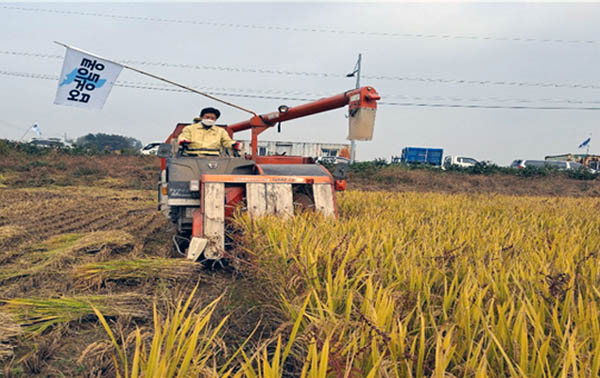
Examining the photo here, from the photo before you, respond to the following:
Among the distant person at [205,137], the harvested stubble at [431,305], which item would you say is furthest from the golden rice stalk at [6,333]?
the distant person at [205,137]

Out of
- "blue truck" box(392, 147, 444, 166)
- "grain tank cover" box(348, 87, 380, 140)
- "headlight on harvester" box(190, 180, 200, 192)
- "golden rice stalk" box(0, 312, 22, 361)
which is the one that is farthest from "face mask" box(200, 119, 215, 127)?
"blue truck" box(392, 147, 444, 166)

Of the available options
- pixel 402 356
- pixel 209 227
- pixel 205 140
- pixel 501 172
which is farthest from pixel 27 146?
pixel 501 172

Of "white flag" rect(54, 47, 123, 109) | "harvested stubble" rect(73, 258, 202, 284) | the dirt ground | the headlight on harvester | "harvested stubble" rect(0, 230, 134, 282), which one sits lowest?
"harvested stubble" rect(0, 230, 134, 282)

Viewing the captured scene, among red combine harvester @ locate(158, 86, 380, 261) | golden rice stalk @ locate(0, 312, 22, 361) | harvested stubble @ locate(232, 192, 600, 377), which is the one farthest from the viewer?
red combine harvester @ locate(158, 86, 380, 261)

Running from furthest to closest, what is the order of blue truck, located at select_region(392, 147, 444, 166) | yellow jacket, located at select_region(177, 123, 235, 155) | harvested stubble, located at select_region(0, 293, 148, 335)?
blue truck, located at select_region(392, 147, 444, 166) → yellow jacket, located at select_region(177, 123, 235, 155) → harvested stubble, located at select_region(0, 293, 148, 335)

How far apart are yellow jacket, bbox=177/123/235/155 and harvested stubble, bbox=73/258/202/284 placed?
1967 mm

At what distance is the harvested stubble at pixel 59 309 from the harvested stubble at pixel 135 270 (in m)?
0.43

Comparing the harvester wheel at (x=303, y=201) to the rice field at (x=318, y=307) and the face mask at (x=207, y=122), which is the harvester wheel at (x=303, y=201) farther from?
the face mask at (x=207, y=122)

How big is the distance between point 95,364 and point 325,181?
9.76ft

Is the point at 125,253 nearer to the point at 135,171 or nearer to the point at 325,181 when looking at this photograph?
Result: the point at 325,181

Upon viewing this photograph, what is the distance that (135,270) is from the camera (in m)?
3.59

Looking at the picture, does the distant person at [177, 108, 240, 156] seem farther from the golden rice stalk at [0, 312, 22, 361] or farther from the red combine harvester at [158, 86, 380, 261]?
the golden rice stalk at [0, 312, 22, 361]

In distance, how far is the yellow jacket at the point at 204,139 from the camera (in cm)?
523

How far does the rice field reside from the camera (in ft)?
4.44
